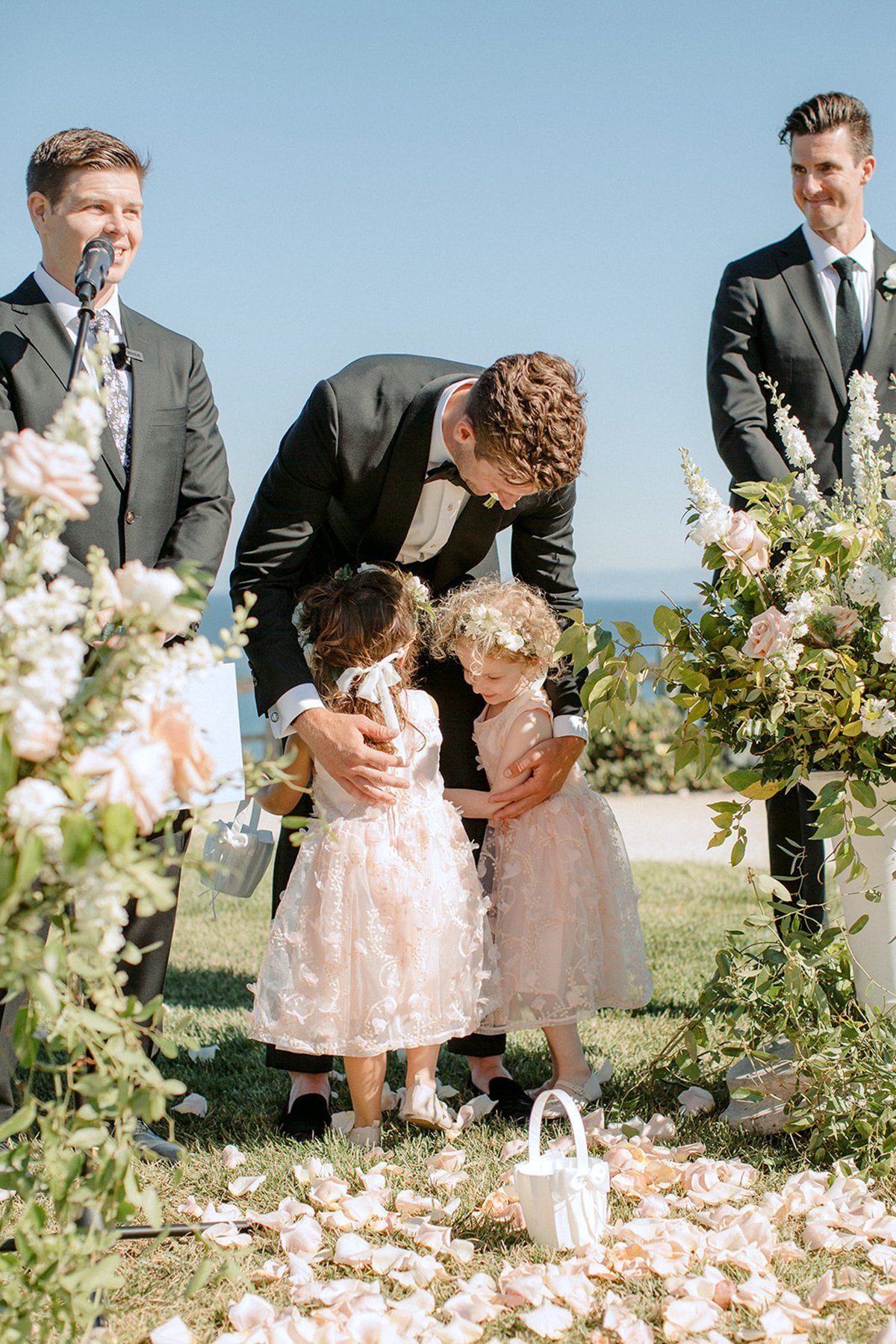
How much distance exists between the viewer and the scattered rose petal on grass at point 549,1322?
211cm

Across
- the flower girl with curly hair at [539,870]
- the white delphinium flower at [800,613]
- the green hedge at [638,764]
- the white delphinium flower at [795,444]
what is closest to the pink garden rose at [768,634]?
the white delphinium flower at [800,613]

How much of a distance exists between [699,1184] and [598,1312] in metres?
0.54

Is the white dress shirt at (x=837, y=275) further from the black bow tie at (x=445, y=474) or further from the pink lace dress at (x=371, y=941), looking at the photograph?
the pink lace dress at (x=371, y=941)

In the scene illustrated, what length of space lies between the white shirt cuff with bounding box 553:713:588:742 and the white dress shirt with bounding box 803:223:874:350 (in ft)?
5.42

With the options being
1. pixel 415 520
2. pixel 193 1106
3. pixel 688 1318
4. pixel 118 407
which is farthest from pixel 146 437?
pixel 688 1318

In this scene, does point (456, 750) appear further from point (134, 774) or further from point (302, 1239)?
point (134, 774)

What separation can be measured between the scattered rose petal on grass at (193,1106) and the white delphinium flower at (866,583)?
86.8 inches

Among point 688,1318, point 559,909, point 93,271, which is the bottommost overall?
point 688,1318

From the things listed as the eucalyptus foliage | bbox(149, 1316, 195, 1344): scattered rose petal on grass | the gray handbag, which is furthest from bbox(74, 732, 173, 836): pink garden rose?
the gray handbag

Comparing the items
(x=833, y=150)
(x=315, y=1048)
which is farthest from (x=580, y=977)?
(x=833, y=150)

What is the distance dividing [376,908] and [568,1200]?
0.93m

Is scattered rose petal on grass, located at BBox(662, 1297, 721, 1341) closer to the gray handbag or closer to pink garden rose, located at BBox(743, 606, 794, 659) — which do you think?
pink garden rose, located at BBox(743, 606, 794, 659)

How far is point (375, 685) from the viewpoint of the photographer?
3297 millimetres

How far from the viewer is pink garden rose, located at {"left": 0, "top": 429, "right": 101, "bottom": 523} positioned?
4.72 feet
